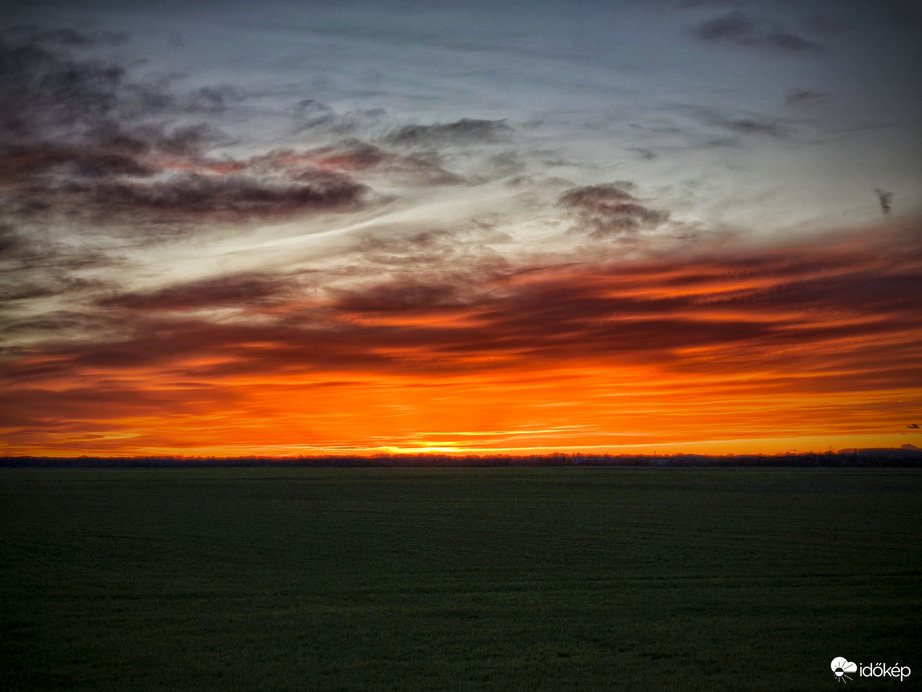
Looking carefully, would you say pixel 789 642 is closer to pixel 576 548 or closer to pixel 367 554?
pixel 576 548

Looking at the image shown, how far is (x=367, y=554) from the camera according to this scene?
30.0 metres

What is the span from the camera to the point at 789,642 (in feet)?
51.9

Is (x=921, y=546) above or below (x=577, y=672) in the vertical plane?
below

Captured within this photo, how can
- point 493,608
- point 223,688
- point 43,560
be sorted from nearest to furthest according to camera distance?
point 223,688
point 493,608
point 43,560

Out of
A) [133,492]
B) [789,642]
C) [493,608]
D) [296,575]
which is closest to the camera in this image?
[789,642]

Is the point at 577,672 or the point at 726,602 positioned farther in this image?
the point at 726,602

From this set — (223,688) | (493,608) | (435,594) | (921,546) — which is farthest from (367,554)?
(921,546)

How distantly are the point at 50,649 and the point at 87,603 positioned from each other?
17.0 ft

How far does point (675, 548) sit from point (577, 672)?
17.5 m

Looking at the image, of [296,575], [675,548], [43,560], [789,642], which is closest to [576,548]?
[675,548]

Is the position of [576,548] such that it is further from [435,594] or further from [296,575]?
[296,575]

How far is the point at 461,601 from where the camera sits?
2073cm

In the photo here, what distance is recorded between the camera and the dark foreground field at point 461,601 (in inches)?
570

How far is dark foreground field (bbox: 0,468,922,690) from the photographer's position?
1448 cm
